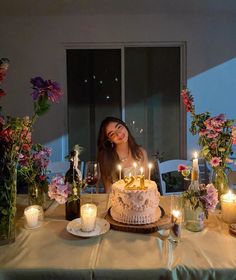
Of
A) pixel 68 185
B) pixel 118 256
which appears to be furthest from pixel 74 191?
pixel 118 256

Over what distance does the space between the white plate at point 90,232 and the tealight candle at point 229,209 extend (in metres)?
0.53

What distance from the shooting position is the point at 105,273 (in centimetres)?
104

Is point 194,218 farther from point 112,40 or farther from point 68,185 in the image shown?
point 112,40

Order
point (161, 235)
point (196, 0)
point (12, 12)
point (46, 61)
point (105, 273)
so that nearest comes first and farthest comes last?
point (105, 273) → point (161, 235) → point (196, 0) → point (12, 12) → point (46, 61)

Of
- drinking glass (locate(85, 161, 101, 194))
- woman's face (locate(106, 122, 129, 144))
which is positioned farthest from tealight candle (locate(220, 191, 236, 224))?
woman's face (locate(106, 122, 129, 144))

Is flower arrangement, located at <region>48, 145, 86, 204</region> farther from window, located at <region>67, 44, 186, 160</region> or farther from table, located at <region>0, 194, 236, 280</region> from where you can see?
window, located at <region>67, 44, 186, 160</region>

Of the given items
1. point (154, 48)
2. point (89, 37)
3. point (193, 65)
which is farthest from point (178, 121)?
point (89, 37)

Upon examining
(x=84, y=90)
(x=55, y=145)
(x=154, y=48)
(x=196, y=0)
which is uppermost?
(x=196, y=0)

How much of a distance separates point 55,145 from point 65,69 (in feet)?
2.79

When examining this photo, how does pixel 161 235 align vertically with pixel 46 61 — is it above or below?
below

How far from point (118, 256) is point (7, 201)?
0.48 m

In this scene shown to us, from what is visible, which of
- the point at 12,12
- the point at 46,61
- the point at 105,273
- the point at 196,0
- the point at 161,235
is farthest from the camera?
the point at 46,61

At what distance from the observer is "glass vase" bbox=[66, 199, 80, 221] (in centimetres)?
148

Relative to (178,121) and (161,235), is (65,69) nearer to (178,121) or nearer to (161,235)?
(178,121)
